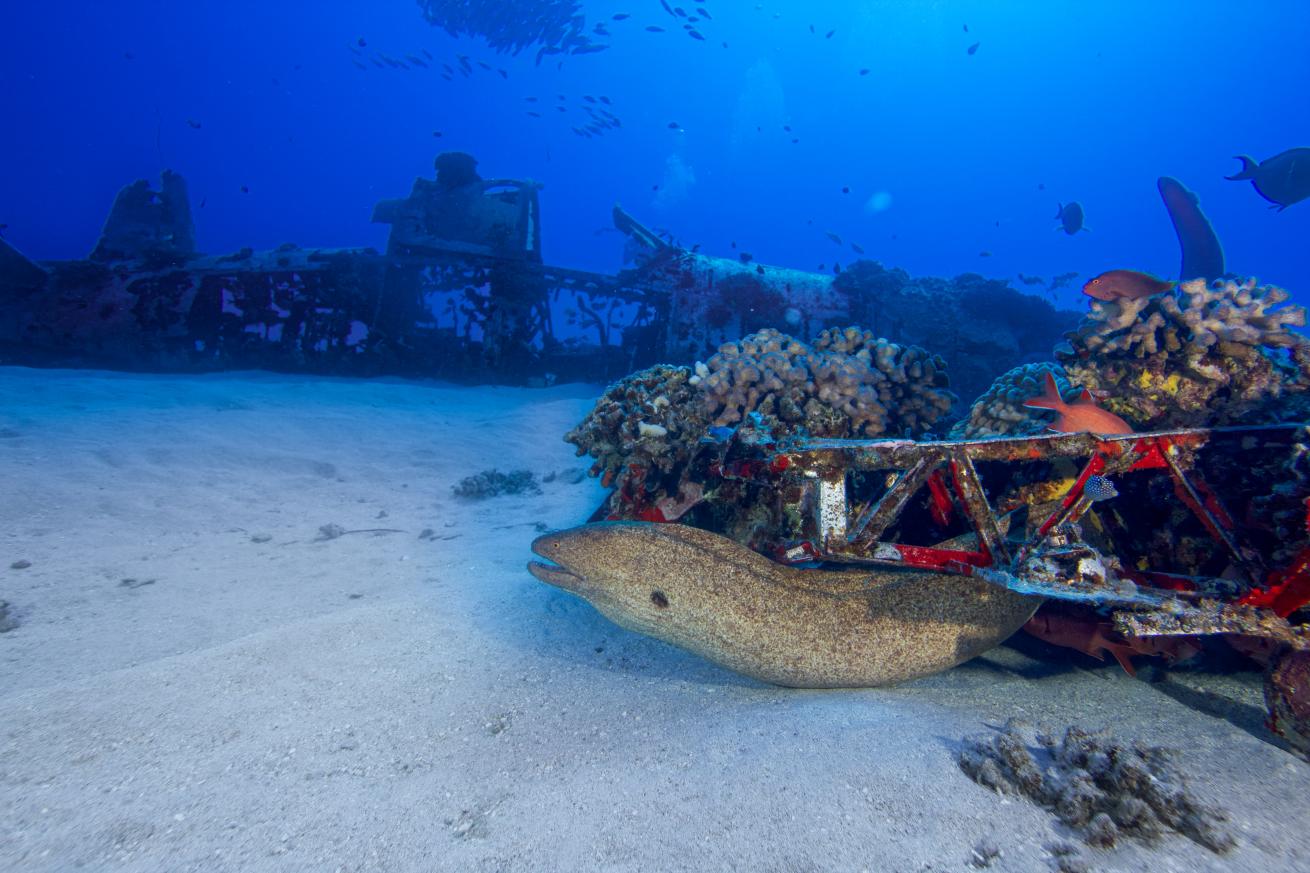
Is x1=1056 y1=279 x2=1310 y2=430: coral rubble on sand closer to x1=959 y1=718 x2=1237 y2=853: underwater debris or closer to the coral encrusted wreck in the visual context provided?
the coral encrusted wreck

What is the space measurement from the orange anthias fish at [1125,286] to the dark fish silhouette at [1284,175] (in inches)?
451

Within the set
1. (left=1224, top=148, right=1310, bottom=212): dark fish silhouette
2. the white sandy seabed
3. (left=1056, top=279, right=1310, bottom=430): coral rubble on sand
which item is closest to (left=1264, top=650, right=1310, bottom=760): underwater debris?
the white sandy seabed

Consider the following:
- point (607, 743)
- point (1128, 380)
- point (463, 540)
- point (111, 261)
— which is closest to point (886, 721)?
point (607, 743)

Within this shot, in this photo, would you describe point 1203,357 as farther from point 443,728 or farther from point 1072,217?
point 1072,217

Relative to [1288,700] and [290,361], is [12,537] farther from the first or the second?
[290,361]

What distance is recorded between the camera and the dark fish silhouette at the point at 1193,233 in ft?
42.6

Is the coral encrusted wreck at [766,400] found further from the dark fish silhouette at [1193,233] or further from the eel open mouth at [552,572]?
the dark fish silhouette at [1193,233]

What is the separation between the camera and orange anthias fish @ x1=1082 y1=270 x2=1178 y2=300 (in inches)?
167

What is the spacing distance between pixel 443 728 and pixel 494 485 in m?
5.33

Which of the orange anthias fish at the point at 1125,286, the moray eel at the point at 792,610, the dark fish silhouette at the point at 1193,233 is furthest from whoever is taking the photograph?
the dark fish silhouette at the point at 1193,233

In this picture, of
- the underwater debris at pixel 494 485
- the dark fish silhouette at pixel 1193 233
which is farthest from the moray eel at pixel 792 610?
the dark fish silhouette at pixel 1193 233

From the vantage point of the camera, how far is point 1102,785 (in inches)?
91.4

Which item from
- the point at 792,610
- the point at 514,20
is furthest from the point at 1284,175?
the point at 514,20

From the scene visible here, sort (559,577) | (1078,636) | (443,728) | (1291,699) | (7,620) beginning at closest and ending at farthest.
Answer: (1291,699)
(443,728)
(1078,636)
(7,620)
(559,577)
